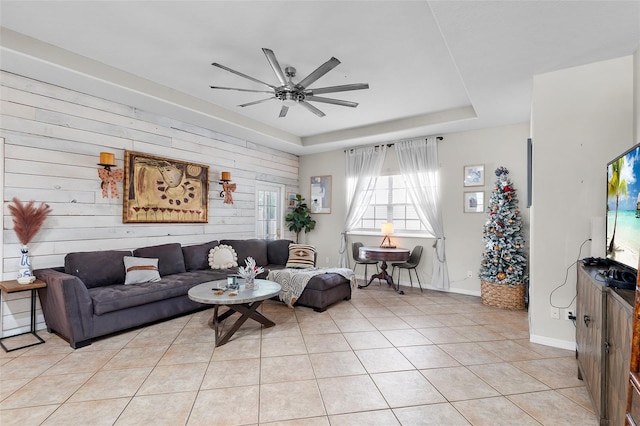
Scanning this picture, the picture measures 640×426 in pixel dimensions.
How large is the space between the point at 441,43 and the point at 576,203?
6.51 ft

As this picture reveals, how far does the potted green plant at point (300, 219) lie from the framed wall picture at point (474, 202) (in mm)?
3067

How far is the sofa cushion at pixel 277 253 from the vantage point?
17.7ft

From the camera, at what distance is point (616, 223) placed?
6.80 ft

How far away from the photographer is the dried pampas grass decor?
9.84 feet

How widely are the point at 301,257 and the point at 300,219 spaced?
1.61m

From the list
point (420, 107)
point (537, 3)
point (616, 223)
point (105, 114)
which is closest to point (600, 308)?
point (616, 223)

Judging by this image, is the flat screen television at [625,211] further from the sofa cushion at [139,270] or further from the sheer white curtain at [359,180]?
the sofa cushion at [139,270]

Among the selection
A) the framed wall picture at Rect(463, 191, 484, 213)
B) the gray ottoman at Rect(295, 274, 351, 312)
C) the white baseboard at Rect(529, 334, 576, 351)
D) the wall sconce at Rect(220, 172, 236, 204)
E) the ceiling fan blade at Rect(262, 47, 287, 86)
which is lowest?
the white baseboard at Rect(529, 334, 576, 351)

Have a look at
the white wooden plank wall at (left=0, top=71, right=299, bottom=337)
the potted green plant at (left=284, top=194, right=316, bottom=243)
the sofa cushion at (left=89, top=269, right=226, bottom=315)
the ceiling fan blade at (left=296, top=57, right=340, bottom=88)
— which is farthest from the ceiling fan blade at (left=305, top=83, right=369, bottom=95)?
the potted green plant at (left=284, top=194, right=316, bottom=243)

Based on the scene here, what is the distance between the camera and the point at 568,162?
9.56 feet

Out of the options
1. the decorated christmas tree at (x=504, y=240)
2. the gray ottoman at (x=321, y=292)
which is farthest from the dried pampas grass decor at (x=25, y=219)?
the decorated christmas tree at (x=504, y=240)

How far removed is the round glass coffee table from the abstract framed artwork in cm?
159

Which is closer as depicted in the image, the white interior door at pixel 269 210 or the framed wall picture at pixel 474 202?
the framed wall picture at pixel 474 202

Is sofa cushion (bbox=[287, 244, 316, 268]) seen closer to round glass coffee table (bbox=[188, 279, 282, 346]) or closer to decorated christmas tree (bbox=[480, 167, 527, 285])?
round glass coffee table (bbox=[188, 279, 282, 346])
